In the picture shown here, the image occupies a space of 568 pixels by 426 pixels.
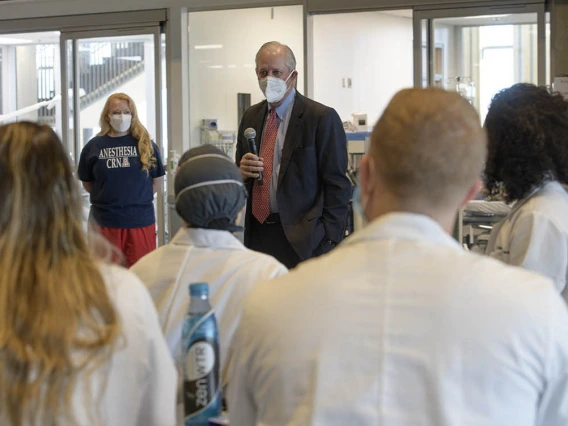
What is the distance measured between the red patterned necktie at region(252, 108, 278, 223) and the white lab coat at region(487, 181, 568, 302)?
5.37 feet

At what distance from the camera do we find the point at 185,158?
2135 millimetres

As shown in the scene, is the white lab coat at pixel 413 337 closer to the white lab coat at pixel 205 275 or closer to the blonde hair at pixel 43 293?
the blonde hair at pixel 43 293

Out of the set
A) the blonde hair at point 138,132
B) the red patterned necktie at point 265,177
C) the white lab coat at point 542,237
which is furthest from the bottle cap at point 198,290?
the blonde hair at point 138,132

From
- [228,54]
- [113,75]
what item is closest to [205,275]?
[113,75]

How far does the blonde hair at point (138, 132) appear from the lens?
5.27 m

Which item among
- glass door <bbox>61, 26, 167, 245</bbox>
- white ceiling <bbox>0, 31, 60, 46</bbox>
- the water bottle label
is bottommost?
the water bottle label

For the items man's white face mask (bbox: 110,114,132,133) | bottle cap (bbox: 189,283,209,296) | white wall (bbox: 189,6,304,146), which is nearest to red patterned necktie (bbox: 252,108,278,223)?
man's white face mask (bbox: 110,114,132,133)

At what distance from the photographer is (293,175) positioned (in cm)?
367

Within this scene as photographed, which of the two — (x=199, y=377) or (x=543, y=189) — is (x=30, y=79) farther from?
(x=199, y=377)

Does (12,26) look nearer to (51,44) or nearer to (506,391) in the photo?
(51,44)

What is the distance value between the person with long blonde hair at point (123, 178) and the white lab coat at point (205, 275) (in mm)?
3220

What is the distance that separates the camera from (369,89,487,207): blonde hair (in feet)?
3.96

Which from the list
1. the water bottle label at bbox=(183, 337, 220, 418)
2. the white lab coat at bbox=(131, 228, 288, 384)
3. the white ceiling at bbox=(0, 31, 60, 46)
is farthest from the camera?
the white ceiling at bbox=(0, 31, 60, 46)

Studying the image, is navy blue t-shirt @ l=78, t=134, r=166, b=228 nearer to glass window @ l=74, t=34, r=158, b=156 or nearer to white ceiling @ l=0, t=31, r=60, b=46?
glass window @ l=74, t=34, r=158, b=156
